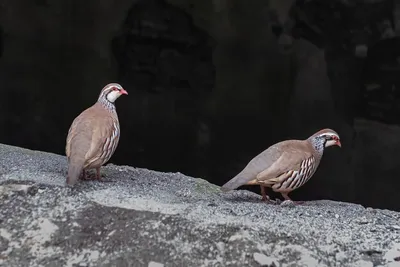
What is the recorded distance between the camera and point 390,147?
645cm

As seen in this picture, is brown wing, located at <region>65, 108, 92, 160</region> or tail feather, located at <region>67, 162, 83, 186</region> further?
brown wing, located at <region>65, 108, 92, 160</region>

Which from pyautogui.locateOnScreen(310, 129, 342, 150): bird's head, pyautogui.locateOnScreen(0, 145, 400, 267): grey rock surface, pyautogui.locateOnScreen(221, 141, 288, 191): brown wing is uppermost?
pyautogui.locateOnScreen(310, 129, 342, 150): bird's head

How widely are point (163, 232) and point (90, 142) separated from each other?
0.97 m

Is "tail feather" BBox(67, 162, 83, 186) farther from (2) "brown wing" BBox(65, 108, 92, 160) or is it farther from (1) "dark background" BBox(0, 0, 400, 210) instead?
(1) "dark background" BBox(0, 0, 400, 210)

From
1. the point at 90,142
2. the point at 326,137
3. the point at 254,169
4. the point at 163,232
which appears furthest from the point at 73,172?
the point at 326,137

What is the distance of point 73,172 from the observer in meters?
3.38

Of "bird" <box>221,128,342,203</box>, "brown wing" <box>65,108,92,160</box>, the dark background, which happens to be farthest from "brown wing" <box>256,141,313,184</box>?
the dark background

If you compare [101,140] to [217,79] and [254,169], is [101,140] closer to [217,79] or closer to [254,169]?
[254,169]

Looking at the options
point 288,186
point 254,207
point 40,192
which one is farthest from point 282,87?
point 40,192

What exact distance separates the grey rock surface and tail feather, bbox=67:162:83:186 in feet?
0.18

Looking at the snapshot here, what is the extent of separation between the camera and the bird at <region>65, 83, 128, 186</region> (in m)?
3.48

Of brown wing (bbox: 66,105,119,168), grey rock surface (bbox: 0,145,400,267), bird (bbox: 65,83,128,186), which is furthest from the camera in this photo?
brown wing (bbox: 66,105,119,168)

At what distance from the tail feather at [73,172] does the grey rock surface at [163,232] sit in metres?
0.05

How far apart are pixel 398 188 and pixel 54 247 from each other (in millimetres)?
4586
